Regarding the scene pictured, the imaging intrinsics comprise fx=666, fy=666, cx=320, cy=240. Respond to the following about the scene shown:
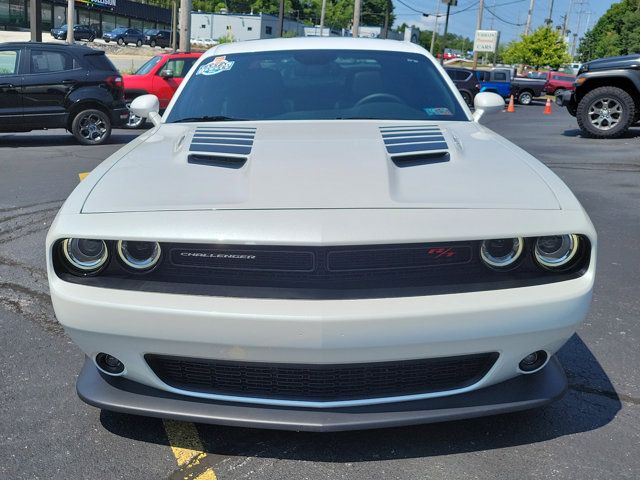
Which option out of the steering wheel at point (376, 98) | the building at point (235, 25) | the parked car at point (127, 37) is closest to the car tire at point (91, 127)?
the steering wheel at point (376, 98)

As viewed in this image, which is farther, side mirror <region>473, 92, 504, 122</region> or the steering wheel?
side mirror <region>473, 92, 504, 122</region>

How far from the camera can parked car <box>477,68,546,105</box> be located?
31984 mm

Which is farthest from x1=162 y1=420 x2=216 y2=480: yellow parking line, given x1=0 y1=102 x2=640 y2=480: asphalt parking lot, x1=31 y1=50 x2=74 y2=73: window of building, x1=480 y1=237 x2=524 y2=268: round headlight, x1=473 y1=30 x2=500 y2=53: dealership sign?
x1=473 y1=30 x2=500 y2=53: dealership sign

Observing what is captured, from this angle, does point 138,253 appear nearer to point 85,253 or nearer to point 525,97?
point 85,253

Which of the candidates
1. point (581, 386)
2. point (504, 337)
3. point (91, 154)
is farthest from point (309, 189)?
point (91, 154)

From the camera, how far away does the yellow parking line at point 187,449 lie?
2.41m

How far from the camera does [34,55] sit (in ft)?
37.6

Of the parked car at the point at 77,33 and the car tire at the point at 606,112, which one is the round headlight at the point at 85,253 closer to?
the car tire at the point at 606,112

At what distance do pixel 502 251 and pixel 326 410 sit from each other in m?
0.83

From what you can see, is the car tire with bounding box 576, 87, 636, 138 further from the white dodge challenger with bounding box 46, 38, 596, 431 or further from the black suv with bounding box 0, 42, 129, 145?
the white dodge challenger with bounding box 46, 38, 596, 431

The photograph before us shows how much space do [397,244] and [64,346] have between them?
214cm

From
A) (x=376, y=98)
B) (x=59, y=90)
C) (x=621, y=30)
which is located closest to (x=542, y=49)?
(x=621, y=30)

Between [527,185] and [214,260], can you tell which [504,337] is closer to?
[527,185]

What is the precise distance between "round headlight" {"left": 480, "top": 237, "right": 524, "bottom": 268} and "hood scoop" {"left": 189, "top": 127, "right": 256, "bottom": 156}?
1053 millimetres
